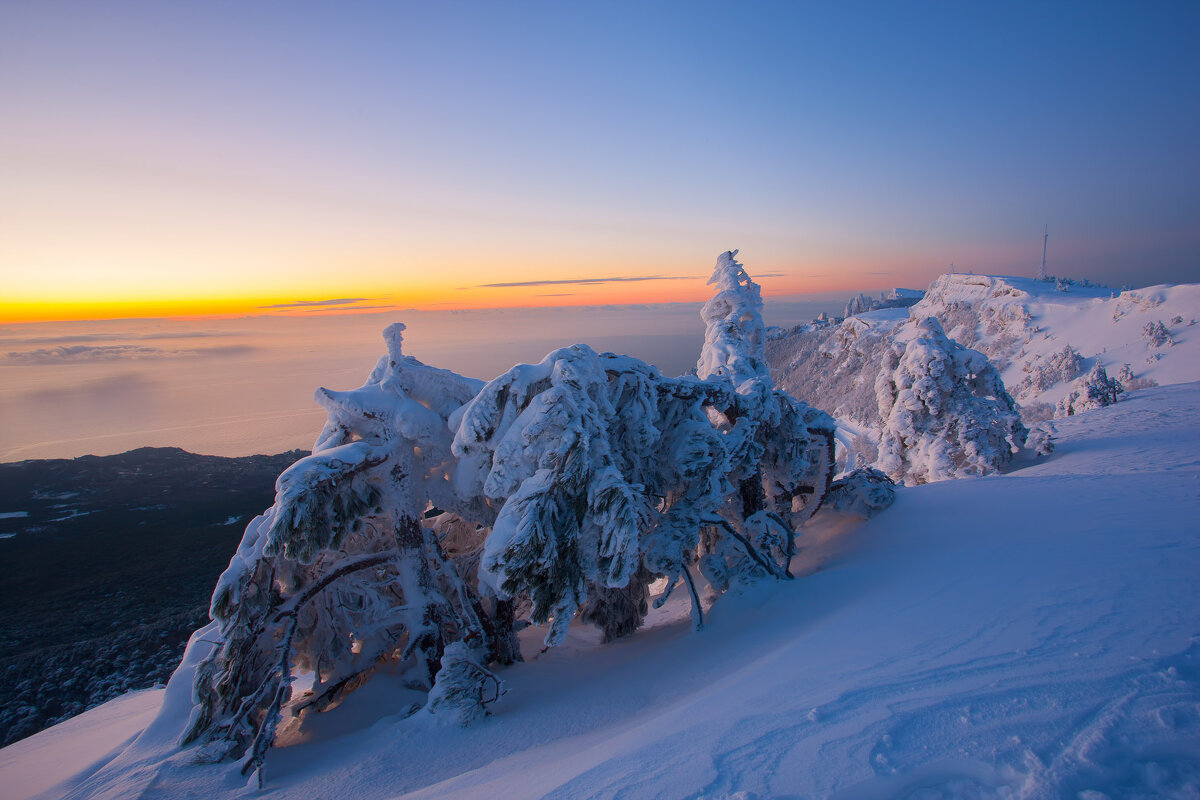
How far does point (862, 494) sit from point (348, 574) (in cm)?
1028

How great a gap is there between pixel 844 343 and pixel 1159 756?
80203 mm

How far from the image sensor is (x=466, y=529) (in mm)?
10867

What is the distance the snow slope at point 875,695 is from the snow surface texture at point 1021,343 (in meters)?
15.3

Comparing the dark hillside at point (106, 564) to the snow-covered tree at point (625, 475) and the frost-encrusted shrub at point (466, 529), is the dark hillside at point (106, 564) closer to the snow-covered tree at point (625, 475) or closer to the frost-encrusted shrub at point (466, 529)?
the frost-encrusted shrub at point (466, 529)

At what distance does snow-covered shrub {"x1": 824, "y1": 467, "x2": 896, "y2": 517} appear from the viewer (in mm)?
11016

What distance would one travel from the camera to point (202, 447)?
31594mm

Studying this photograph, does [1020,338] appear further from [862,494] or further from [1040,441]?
[862,494]

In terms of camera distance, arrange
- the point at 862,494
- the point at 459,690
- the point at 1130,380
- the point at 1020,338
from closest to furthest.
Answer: the point at 459,690 < the point at 862,494 < the point at 1130,380 < the point at 1020,338

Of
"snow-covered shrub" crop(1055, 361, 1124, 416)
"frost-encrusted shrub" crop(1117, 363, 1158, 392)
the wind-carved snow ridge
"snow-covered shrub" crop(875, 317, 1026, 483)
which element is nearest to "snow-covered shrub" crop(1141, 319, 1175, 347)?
"frost-encrusted shrub" crop(1117, 363, 1158, 392)

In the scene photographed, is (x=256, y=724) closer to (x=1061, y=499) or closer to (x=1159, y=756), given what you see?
(x=1159, y=756)

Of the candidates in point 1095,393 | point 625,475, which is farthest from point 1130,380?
point 625,475

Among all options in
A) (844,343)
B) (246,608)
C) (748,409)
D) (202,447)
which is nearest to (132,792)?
(246,608)

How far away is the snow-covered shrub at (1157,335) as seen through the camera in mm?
43125

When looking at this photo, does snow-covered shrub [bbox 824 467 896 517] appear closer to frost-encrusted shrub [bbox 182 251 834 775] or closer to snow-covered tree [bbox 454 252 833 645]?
snow-covered tree [bbox 454 252 833 645]
